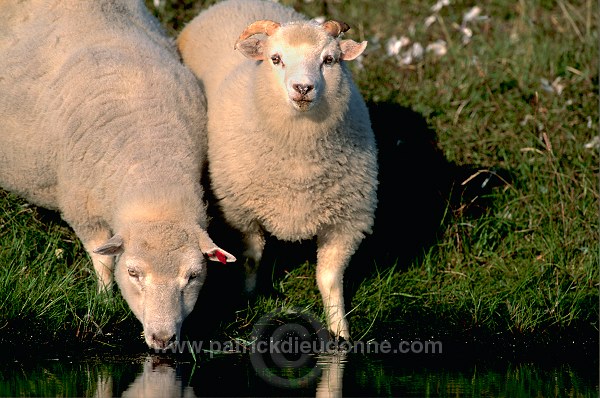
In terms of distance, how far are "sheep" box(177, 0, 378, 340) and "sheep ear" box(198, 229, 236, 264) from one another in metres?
0.73

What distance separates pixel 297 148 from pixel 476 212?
202 centimetres

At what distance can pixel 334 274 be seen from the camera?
7082 millimetres

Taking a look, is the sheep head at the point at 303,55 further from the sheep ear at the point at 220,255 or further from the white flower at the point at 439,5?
the white flower at the point at 439,5

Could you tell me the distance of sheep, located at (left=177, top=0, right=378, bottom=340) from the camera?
650 cm

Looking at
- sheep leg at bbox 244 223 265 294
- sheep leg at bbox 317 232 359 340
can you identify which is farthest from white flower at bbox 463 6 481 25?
sheep leg at bbox 244 223 265 294

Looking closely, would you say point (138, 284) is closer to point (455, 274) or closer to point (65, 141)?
point (65, 141)

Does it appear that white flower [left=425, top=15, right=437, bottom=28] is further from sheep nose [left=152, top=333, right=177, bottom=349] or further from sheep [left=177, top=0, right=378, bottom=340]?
sheep nose [left=152, top=333, right=177, bottom=349]

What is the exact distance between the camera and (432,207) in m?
8.10

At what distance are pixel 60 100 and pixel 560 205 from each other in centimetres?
357

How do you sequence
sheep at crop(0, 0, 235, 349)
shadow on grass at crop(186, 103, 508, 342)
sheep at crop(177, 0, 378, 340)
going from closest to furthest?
sheep at crop(0, 0, 235, 349)
sheep at crop(177, 0, 378, 340)
shadow on grass at crop(186, 103, 508, 342)

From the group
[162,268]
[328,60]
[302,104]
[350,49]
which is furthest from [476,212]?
[162,268]

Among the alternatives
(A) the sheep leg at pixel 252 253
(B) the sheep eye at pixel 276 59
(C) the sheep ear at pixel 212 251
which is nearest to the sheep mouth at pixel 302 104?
(B) the sheep eye at pixel 276 59

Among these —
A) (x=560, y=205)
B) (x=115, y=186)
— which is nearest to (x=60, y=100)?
(x=115, y=186)

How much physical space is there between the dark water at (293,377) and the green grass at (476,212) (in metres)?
0.51
